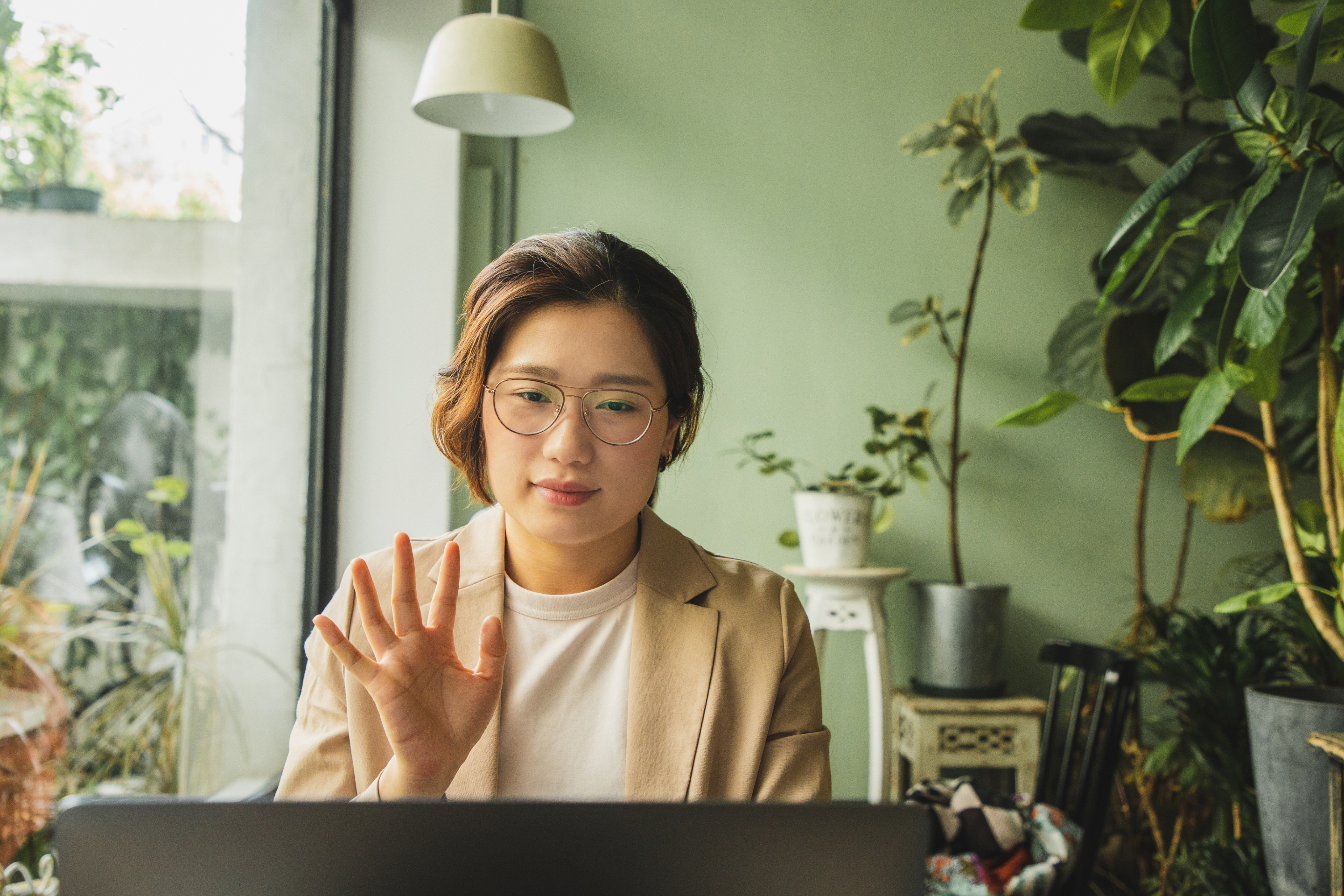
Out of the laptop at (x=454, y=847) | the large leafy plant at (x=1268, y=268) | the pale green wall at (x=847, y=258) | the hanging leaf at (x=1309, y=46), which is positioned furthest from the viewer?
the pale green wall at (x=847, y=258)

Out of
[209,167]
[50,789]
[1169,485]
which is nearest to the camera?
[50,789]

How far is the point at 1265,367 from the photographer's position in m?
1.83

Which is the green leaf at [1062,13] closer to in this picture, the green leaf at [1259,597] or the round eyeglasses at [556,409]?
the green leaf at [1259,597]

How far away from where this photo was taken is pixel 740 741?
1146 mm

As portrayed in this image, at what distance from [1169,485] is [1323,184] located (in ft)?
5.23

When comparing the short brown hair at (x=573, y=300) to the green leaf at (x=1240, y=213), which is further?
the green leaf at (x=1240, y=213)

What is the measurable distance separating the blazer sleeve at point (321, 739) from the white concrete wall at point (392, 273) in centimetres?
157

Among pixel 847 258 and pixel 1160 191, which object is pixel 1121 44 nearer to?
pixel 1160 191

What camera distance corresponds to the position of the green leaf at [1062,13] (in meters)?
1.97

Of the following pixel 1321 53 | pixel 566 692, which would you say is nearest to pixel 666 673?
pixel 566 692

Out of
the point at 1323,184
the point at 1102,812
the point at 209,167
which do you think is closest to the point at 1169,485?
the point at 1102,812

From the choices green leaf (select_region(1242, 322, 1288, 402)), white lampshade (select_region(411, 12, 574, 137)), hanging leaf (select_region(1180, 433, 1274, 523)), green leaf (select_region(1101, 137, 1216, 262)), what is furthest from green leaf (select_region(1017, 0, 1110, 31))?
hanging leaf (select_region(1180, 433, 1274, 523))

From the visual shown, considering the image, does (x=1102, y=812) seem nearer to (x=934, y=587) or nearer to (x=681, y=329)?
(x=934, y=587)

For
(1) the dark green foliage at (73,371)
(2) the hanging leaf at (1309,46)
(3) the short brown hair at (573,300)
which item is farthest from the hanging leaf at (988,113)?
(1) the dark green foliage at (73,371)
